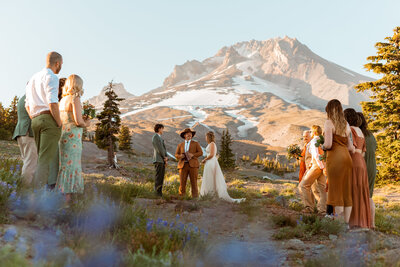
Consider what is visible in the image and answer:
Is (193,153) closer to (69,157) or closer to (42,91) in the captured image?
(69,157)

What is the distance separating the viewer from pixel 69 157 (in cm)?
467

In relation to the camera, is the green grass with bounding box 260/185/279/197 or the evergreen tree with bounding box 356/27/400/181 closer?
the green grass with bounding box 260/185/279/197

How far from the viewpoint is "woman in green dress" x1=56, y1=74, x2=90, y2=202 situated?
461cm

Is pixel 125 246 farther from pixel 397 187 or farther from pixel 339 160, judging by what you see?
pixel 397 187

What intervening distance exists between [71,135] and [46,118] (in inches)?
17.9

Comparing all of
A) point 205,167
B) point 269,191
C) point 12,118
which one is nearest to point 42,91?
point 205,167

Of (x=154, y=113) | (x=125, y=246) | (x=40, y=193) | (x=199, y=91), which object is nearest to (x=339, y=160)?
(x=125, y=246)

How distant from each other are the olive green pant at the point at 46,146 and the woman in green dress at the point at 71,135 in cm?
13

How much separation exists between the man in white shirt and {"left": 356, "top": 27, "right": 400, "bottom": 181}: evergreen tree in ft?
57.4

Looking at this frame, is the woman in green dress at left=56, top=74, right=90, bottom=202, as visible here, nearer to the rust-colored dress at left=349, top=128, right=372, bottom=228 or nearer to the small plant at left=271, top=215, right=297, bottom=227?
the small plant at left=271, top=215, right=297, bottom=227

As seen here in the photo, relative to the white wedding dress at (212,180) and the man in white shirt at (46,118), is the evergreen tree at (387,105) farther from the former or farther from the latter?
the man in white shirt at (46,118)

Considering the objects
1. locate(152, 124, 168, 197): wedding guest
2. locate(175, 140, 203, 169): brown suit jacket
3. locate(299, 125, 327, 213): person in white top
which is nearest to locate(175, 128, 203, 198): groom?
locate(175, 140, 203, 169): brown suit jacket

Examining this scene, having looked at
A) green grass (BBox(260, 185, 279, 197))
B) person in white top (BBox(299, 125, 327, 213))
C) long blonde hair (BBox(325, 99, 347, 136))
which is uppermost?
long blonde hair (BBox(325, 99, 347, 136))

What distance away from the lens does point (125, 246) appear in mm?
2803
